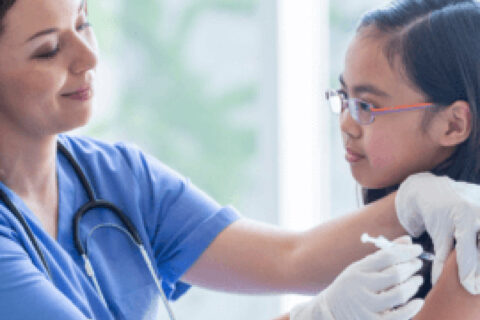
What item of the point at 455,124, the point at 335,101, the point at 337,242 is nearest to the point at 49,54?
the point at 335,101

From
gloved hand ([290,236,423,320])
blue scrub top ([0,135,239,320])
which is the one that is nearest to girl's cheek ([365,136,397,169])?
gloved hand ([290,236,423,320])

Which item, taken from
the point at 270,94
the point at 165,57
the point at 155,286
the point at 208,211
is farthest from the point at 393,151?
the point at 165,57

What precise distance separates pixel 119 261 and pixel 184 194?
0.21 meters

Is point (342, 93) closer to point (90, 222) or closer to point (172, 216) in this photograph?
point (172, 216)

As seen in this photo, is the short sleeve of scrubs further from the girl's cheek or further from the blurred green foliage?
the blurred green foliage

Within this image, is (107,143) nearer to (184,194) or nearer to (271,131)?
(184,194)

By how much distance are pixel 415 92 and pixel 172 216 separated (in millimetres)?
608

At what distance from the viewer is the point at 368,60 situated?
4.20ft

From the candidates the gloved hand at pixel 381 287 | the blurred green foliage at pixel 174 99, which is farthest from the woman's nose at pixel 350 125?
the blurred green foliage at pixel 174 99

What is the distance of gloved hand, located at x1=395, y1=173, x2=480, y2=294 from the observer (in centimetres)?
111

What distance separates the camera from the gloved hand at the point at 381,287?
3.64 ft

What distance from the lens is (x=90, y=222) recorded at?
1.50 m

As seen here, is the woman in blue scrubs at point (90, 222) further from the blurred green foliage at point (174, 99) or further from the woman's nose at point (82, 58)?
the blurred green foliage at point (174, 99)

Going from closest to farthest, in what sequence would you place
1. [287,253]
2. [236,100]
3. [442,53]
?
[442,53]
[287,253]
[236,100]
